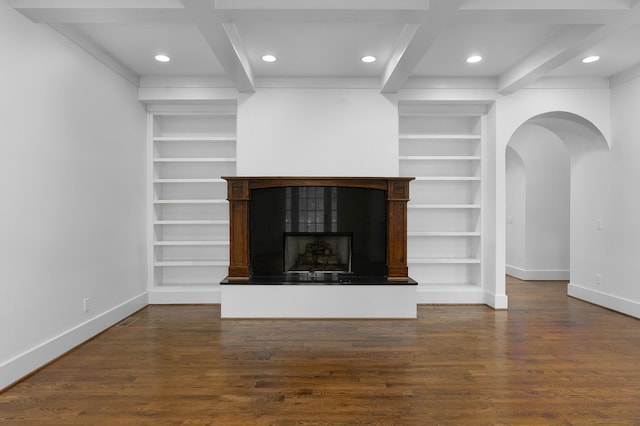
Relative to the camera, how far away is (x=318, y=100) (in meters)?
4.44

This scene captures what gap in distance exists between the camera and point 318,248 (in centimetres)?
458

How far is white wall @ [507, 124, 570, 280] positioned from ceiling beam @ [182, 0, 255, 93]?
4.95 metres

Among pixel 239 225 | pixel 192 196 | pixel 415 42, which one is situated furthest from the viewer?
pixel 192 196

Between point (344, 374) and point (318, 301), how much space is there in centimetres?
143

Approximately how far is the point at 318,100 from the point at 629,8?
112 inches

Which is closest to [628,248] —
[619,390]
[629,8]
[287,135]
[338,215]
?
[619,390]

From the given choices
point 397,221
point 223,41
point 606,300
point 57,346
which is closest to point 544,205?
point 606,300

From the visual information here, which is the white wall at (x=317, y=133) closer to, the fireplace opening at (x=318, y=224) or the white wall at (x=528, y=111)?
the fireplace opening at (x=318, y=224)

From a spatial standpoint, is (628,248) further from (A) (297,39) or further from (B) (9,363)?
(B) (9,363)

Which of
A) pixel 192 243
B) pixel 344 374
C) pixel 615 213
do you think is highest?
pixel 615 213

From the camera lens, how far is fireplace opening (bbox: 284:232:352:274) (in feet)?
14.9

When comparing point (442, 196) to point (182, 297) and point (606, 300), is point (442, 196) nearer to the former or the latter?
point (606, 300)

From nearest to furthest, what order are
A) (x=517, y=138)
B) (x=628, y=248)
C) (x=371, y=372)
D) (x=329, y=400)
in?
1. (x=329, y=400)
2. (x=371, y=372)
3. (x=628, y=248)
4. (x=517, y=138)

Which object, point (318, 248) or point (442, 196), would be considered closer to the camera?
point (318, 248)
